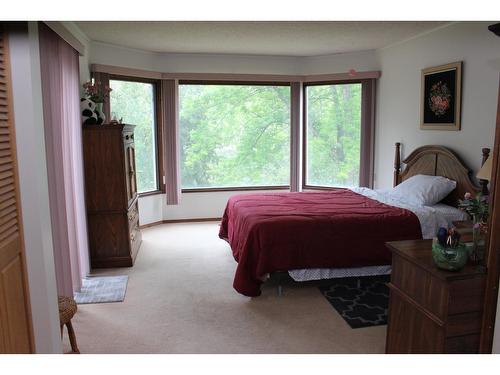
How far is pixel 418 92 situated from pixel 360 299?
261 cm

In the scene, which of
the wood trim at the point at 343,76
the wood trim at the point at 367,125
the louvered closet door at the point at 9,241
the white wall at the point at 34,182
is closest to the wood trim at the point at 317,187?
the wood trim at the point at 367,125

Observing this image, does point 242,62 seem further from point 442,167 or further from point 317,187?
point 442,167

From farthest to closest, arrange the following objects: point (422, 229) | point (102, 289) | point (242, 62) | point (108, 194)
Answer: point (242, 62) < point (108, 194) < point (102, 289) < point (422, 229)

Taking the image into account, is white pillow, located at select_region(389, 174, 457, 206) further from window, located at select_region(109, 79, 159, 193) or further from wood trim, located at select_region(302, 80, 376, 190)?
window, located at select_region(109, 79, 159, 193)

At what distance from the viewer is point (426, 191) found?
407cm

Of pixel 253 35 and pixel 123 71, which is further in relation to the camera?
pixel 123 71

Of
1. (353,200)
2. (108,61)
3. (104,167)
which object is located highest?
(108,61)

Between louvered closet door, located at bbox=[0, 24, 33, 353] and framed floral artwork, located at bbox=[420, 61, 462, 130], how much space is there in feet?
12.7

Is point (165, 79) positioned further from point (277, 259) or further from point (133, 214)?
point (277, 259)

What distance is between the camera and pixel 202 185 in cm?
639

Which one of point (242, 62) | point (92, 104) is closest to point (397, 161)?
point (242, 62)

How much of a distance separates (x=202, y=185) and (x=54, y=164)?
335cm

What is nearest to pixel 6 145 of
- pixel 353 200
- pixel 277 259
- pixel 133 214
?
pixel 277 259

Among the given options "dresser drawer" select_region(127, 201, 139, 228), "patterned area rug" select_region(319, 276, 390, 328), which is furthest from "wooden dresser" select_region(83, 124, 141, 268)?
"patterned area rug" select_region(319, 276, 390, 328)
